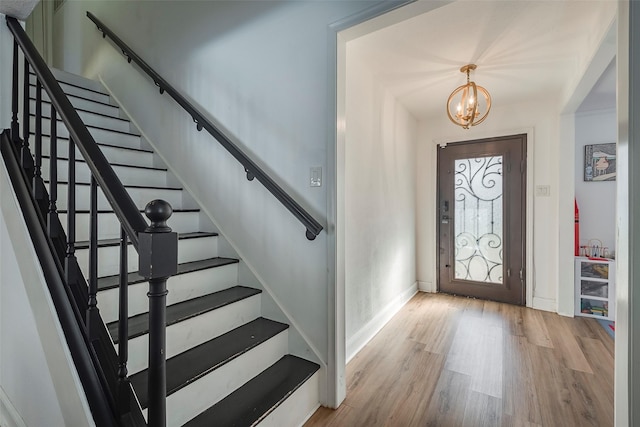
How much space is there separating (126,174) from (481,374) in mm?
2863

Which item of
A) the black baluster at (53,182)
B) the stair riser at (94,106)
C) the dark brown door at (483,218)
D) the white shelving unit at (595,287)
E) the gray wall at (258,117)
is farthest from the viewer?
the dark brown door at (483,218)

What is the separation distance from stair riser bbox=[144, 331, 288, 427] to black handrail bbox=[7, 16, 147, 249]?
78 cm

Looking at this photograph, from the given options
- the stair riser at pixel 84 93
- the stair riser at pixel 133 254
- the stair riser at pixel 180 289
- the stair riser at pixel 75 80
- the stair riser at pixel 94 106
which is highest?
the stair riser at pixel 75 80

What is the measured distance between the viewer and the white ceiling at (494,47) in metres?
1.82

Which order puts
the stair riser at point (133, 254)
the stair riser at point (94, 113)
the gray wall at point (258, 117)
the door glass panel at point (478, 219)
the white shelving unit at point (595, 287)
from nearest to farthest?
the stair riser at point (133, 254), the gray wall at point (258, 117), the stair riser at point (94, 113), the white shelving unit at point (595, 287), the door glass panel at point (478, 219)

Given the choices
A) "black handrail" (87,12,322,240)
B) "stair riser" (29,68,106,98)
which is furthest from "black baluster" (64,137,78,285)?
"stair riser" (29,68,106,98)

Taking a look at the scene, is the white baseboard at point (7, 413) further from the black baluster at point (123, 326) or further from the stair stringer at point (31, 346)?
the black baluster at point (123, 326)

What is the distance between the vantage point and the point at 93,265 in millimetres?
967

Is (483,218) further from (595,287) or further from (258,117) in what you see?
(258,117)

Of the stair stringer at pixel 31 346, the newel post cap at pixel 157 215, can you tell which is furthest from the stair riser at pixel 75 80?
the newel post cap at pixel 157 215

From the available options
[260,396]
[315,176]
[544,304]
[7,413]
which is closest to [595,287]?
[544,304]

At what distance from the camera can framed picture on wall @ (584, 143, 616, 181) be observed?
128 inches

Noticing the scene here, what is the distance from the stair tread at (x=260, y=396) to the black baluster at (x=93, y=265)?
1.88 feet

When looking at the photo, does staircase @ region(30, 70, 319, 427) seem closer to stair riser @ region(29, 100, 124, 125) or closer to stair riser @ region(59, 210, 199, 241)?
stair riser @ region(59, 210, 199, 241)
